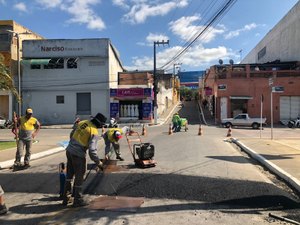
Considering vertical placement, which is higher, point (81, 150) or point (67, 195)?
point (81, 150)

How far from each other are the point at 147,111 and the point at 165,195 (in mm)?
37496

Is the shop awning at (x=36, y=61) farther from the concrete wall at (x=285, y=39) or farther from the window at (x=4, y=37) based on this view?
the concrete wall at (x=285, y=39)

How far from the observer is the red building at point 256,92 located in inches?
1756

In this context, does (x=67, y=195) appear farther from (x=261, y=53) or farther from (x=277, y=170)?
(x=261, y=53)

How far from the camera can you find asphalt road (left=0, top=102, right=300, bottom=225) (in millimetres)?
6469

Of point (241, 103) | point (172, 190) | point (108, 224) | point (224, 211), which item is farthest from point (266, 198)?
point (241, 103)

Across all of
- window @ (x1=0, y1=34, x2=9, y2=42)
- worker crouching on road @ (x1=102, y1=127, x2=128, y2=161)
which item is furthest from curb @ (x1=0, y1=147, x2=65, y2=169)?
window @ (x1=0, y1=34, x2=9, y2=42)

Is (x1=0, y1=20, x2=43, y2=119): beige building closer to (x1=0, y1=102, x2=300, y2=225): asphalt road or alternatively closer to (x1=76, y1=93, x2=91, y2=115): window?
(x1=76, y1=93, x2=91, y2=115): window

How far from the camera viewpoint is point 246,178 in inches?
380

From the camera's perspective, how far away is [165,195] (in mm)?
7895

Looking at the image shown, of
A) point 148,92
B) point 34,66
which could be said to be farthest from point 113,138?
point 34,66

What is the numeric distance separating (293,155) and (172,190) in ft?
23.7

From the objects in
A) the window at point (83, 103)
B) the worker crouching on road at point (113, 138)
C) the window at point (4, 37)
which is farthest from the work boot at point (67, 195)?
the window at point (4, 37)

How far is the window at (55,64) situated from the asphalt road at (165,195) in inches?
1386
